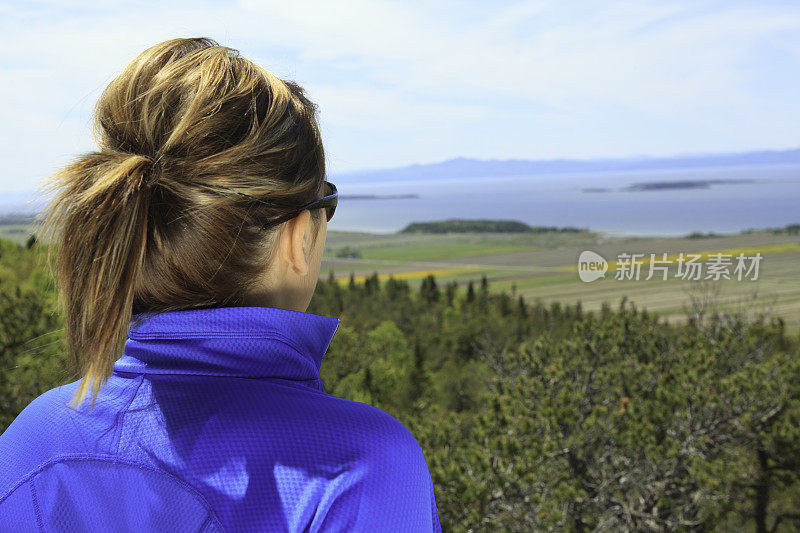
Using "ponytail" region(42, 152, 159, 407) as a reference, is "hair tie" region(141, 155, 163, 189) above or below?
above

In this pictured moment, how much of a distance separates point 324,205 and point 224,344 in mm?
311

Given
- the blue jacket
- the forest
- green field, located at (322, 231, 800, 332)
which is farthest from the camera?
green field, located at (322, 231, 800, 332)

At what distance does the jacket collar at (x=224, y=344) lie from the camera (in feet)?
2.67

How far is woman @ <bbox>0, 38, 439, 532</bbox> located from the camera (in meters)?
0.75

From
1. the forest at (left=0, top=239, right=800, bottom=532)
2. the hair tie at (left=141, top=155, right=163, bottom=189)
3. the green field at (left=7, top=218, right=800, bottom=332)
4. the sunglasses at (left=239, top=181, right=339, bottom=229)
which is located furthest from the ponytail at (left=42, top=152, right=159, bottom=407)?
the green field at (left=7, top=218, right=800, bottom=332)

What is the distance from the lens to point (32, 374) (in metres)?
15.9

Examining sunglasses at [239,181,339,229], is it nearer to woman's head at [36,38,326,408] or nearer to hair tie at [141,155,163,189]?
woman's head at [36,38,326,408]

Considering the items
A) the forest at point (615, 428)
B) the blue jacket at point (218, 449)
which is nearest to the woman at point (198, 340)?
the blue jacket at point (218, 449)

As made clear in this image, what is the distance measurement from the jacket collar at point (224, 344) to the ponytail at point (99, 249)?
1.6 inches

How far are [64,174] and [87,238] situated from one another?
5.7 inches

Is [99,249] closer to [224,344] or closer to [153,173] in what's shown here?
[153,173]

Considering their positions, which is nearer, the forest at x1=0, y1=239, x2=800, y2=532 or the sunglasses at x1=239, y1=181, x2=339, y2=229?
the sunglasses at x1=239, y1=181, x2=339, y2=229

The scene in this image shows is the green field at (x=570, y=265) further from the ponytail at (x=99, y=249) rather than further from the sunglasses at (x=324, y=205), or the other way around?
the ponytail at (x=99, y=249)

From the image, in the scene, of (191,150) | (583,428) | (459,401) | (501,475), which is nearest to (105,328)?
(191,150)
